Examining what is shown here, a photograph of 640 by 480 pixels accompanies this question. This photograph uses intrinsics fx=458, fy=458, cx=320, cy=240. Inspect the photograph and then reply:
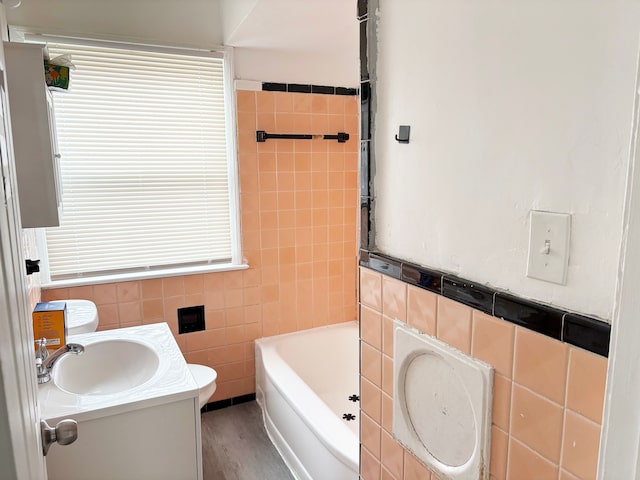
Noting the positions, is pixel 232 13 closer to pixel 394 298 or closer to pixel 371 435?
pixel 394 298

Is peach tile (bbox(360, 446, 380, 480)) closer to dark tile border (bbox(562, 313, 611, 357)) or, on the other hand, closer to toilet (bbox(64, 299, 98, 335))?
dark tile border (bbox(562, 313, 611, 357))

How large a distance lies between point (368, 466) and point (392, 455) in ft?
0.54

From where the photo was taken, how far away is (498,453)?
94 centimetres

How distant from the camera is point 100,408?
1440 millimetres

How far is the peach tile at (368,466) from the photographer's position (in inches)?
53.1

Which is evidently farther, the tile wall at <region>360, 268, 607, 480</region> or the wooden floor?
the wooden floor

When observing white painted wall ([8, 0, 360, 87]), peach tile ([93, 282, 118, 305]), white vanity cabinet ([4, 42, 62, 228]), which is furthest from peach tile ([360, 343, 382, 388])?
peach tile ([93, 282, 118, 305])

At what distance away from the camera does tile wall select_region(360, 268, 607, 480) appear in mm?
763

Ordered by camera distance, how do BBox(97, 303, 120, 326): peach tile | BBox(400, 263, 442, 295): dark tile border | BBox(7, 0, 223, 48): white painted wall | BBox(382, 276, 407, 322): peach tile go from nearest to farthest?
BBox(400, 263, 442, 295): dark tile border
BBox(382, 276, 407, 322): peach tile
BBox(7, 0, 223, 48): white painted wall
BBox(97, 303, 120, 326): peach tile

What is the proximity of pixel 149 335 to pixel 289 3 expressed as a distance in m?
1.51

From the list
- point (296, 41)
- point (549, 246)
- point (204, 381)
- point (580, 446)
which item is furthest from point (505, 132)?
point (204, 381)

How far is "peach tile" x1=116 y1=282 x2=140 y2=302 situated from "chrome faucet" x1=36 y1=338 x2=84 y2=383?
0.82 metres

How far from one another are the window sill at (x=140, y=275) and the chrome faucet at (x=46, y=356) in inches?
30.2

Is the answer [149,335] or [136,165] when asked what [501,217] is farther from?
[136,165]
